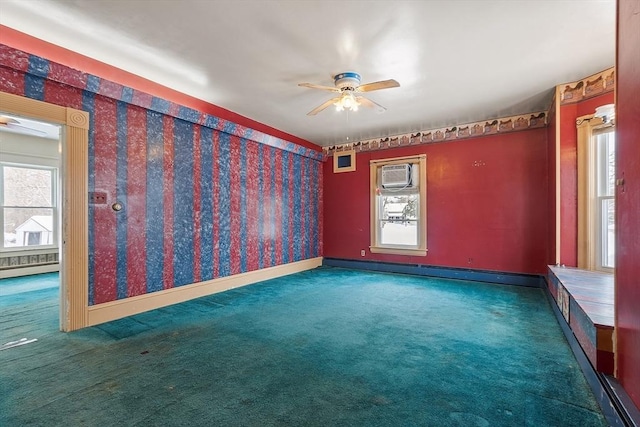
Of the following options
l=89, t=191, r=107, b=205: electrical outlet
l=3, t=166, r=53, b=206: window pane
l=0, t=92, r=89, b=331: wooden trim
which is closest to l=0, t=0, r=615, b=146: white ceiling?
l=0, t=92, r=89, b=331: wooden trim

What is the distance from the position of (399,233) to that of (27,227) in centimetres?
769

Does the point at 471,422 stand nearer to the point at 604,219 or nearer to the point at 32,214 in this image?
the point at 604,219

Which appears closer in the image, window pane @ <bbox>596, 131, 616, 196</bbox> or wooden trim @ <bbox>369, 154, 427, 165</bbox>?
window pane @ <bbox>596, 131, 616, 196</bbox>

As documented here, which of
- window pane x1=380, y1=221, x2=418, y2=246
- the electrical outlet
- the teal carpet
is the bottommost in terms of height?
the teal carpet

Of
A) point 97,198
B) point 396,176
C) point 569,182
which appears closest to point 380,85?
point 569,182

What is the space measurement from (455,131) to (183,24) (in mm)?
4861

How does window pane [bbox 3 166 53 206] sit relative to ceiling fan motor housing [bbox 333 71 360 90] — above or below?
below

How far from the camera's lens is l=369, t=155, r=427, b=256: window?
6.09m

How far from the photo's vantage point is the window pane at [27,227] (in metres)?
5.81

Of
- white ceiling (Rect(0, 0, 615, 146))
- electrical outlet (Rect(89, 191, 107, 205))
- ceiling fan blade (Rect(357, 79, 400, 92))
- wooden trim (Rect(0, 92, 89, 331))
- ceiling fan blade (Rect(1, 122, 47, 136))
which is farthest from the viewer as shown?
ceiling fan blade (Rect(1, 122, 47, 136))

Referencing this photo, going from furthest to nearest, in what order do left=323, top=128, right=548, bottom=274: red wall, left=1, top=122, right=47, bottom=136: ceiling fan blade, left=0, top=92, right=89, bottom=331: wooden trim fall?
left=1, top=122, right=47, bottom=136: ceiling fan blade, left=323, top=128, right=548, bottom=274: red wall, left=0, top=92, right=89, bottom=331: wooden trim

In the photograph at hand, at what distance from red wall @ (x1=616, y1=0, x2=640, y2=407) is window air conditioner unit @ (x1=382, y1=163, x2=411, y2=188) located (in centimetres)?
431

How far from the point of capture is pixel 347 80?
352cm

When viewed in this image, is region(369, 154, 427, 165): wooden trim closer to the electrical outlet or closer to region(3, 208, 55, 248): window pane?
the electrical outlet
